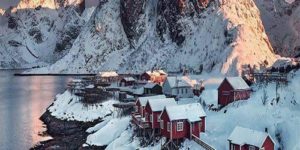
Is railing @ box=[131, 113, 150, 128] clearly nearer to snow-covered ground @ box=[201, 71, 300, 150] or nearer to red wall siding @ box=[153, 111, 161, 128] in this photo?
red wall siding @ box=[153, 111, 161, 128]

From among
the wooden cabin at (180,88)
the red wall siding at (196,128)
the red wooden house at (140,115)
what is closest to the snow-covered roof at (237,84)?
the red wooden house at (140,115)

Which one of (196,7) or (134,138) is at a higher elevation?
(196,7)

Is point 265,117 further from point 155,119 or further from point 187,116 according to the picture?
point 155,119

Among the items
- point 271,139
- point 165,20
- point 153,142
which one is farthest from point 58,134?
point 165,20

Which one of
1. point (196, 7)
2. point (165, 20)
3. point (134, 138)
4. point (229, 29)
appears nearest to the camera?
point (134, 138)

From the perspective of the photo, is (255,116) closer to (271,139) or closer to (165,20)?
(271,139)

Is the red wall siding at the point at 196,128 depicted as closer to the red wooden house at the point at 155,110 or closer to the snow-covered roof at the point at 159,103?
the red wooden house at the point at 155,110
